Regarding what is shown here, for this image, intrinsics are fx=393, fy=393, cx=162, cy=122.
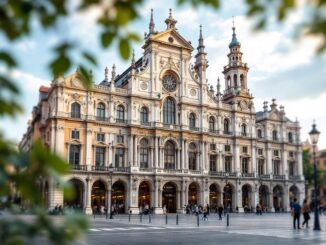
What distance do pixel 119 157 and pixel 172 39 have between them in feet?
66.7

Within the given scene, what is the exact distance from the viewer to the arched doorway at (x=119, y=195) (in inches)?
2128

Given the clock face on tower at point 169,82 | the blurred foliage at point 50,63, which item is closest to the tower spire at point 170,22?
the clock face on tower at point 169,82

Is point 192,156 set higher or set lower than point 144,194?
higher

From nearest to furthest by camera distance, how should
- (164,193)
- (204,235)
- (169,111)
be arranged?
(204,235) < (164,193) < (169,111)

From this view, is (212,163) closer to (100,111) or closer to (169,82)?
(169,82)

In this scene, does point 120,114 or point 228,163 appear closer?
point 120,114

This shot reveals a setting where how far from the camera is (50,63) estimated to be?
344cm

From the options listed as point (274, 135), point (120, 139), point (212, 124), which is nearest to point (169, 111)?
point (212, 124)

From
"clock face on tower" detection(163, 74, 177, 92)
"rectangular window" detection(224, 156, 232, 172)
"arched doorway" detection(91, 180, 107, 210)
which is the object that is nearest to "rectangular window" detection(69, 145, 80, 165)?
"arched doorway" detection(91, 180, 107, 210)

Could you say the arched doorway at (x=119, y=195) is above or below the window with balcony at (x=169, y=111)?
below

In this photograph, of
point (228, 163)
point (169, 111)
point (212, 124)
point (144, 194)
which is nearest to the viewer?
point (144, 194)

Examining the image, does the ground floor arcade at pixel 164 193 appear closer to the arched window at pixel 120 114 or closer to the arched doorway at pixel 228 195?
the arched doorway at pixel 228 195

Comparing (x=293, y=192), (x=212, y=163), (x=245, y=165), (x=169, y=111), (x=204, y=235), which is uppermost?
(x=169, y=111)

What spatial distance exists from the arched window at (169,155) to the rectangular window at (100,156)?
9.47 metres
